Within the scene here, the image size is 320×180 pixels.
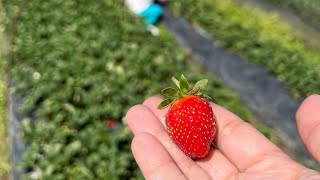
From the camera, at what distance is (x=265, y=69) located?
4562 millimetres

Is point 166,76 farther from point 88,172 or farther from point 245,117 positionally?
point 88,172

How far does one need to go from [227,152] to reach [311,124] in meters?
0.50

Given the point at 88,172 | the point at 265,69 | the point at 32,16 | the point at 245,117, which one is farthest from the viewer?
the point at 32,16

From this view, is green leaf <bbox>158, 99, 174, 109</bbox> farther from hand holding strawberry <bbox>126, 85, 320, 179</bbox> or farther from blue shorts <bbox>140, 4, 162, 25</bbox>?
blue shorts <bbox>140, 4, 162, 25</bbox>

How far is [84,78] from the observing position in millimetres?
4121

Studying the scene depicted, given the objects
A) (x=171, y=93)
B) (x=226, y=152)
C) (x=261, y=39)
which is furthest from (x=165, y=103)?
(x=261, y=39)

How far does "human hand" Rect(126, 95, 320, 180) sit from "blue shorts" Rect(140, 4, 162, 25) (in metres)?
2.42

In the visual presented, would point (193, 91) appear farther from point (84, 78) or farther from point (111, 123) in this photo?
point (84, 78)

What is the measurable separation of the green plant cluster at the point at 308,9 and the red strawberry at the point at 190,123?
9.39 ft

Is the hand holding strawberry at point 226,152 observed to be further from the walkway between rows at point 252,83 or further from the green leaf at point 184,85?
the walkway between rows at point 252,83

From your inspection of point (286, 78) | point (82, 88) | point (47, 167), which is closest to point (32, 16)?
point (82, 88)

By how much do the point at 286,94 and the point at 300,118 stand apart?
169 centimetres

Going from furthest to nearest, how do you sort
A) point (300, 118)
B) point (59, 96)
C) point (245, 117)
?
point (245, 117) < point (59, 96) < point (300, 118)

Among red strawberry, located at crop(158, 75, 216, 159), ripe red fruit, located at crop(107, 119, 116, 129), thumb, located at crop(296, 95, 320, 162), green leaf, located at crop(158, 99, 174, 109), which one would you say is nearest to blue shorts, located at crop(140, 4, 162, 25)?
ripe red fruit, located at crop(107, 119, 116, 129)
